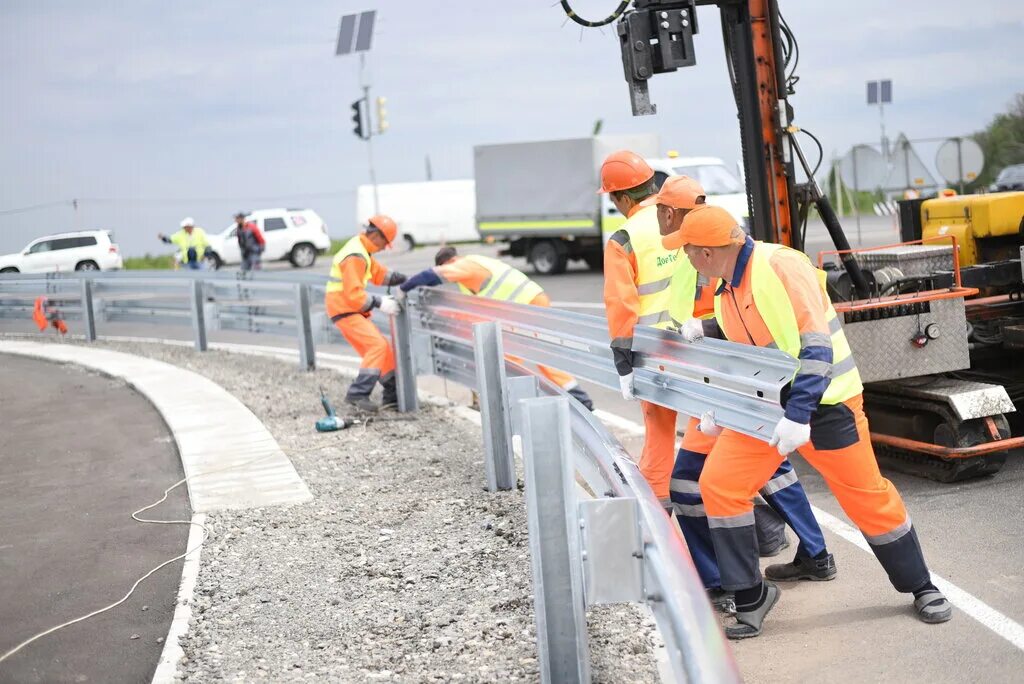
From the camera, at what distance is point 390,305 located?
10.2 metres

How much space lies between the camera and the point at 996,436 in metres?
7.15

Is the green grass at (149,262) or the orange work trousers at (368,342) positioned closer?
the orange work trousers at (368,342)

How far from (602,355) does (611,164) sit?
1.03 metres

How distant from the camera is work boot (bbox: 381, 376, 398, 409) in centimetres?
1073

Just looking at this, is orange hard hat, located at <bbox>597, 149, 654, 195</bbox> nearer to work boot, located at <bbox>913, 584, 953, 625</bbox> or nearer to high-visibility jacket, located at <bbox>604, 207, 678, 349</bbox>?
high-visibility jacket, located at <bbox>604, 207, 678, 349</bbox>

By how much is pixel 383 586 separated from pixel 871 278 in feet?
14.1

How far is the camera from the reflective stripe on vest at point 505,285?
891 cm

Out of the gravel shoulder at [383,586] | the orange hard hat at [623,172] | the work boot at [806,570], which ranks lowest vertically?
the work boot at [806,570]

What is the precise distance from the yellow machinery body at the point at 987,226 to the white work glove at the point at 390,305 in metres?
4.37

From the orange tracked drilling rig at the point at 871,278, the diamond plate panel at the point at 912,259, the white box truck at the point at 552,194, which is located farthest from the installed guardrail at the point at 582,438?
the white box truck at the point at 552,194

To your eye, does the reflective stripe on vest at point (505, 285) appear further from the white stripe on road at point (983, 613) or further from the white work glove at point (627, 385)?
the white stripe on road at point (983, 613)

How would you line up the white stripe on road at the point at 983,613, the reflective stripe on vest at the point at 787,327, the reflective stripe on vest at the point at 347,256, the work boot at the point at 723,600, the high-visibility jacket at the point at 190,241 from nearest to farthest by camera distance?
1. the reflective stripe on vest at the point at 787,327
2. the white stripe on road at the point at 983,613
3. the work boot at the point at 723,600
4. the reflective stripe on vest at the point at 347,256
5. the high-visibility jacket at the point at 190,241

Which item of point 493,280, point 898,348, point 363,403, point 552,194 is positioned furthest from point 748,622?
point 552,194

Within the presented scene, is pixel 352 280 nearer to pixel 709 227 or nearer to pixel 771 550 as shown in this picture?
pixel 771 550
